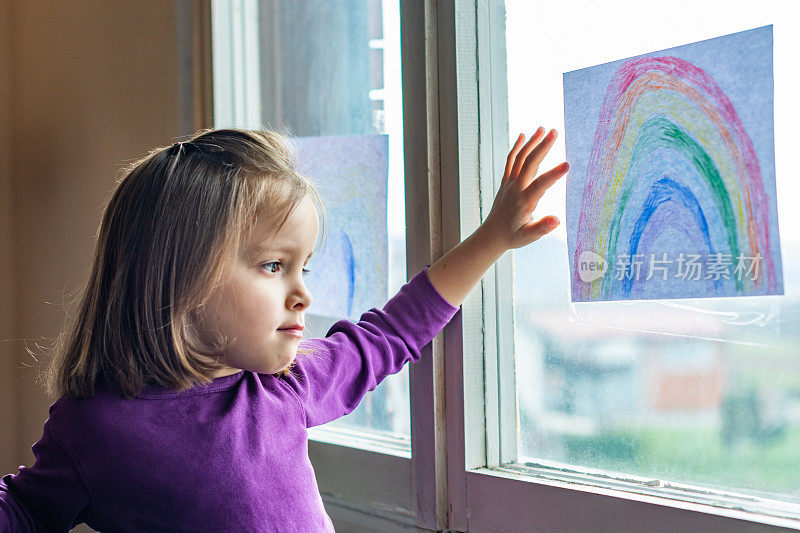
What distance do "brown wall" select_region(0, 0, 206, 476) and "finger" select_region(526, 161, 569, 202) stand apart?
0.63 meters

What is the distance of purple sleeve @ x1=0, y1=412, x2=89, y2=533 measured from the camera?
72 centimetres

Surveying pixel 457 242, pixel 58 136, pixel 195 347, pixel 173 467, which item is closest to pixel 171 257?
pixel 195 347

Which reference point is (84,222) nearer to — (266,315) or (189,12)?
(189,12)

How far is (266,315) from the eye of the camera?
71 centimetres

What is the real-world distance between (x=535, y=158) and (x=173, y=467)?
46 centimetres

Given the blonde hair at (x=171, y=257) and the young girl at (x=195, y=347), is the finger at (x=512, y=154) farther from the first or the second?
the blonde hair at (x=171, y=257)

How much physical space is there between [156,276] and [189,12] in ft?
1.94

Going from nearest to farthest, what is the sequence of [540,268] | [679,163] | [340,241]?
[679,163]
[540,268]
[340,241]

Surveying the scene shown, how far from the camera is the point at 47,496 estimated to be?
72 centimetres

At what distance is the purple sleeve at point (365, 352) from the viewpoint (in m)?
0.82

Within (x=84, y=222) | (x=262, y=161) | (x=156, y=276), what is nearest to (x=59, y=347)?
(x=156, y=276)

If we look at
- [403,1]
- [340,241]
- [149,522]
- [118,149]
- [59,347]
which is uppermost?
[403,1]

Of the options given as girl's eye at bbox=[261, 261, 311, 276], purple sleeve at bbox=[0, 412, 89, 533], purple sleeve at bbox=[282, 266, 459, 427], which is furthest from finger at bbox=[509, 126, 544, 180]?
purple sleeve at bbox=[0, 412, 89, 533]

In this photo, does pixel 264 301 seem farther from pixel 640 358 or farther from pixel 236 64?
pixel 236 64
